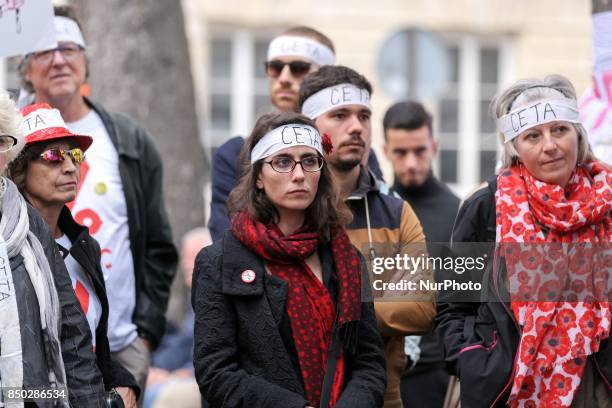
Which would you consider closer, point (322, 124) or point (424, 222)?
point (322, 124)

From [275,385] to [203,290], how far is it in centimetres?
48

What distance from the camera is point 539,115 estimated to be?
607 cm

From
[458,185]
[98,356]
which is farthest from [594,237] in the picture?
[458,185]

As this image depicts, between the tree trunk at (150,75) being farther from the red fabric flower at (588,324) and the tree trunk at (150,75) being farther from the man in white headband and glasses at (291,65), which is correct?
the red fabric flower at (588,324)

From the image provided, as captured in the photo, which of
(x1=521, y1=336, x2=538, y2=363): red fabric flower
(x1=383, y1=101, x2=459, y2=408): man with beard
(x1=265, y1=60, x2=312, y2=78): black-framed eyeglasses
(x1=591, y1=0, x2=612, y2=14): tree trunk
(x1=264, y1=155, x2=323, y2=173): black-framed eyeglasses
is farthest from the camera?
(x1=383, y1=101, x2=459, y2=408): man with beard

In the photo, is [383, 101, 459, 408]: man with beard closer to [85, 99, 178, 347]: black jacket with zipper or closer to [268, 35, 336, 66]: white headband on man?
[268, 35, 336, 66]: white headband on man

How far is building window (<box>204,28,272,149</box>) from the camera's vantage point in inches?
777

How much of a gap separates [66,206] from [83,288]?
1.22 feet

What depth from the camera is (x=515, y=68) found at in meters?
20.1

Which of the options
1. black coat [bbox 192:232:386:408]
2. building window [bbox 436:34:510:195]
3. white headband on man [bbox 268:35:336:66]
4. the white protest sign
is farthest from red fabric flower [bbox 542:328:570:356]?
building window [bbox 436:34:510:195]

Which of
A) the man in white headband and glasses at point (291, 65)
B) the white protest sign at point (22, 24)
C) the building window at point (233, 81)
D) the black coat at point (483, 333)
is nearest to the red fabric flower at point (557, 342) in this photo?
the black coat at point (483, 333)

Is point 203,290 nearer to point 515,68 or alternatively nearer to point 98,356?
point 98,356

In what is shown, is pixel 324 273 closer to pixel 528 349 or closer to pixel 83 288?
pixel 528 349

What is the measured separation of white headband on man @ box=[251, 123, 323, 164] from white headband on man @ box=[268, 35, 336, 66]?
1.53 m
